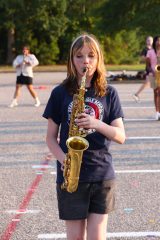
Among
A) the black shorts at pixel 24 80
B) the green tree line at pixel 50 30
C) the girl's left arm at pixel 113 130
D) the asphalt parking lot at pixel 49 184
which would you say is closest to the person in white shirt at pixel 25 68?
the black shorts at pixel 24 80

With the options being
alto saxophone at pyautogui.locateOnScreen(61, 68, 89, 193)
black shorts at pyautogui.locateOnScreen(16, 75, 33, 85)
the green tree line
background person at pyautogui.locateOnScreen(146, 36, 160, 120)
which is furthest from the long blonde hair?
the green tree line

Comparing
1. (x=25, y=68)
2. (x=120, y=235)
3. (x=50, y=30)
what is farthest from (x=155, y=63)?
(x=50, y=30)

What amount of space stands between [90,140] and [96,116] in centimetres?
16

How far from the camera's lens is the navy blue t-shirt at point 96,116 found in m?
3.52

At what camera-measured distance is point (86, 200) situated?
11.6 ft

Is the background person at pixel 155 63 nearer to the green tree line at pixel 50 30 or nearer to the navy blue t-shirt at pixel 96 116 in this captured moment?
the navy blue t-shirt at pixel 96 116

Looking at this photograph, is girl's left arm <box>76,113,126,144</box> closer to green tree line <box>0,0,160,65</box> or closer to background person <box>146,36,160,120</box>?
background person <box>146,36,160,120</box>

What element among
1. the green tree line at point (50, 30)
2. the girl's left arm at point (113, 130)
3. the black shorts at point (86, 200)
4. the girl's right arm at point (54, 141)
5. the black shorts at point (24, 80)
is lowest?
the green tree line at point (50, 30)

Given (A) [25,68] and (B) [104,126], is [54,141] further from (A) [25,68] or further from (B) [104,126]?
(A) [25,68]

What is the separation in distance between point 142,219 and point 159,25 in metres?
23.8

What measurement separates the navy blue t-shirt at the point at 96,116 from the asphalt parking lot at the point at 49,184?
→ 154 centimetres

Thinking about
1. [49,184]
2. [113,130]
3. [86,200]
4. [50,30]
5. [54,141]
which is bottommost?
[50,30]

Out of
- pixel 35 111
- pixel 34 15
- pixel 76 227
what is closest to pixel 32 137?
pixel 35 111

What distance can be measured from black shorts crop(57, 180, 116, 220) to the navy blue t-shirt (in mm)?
52
